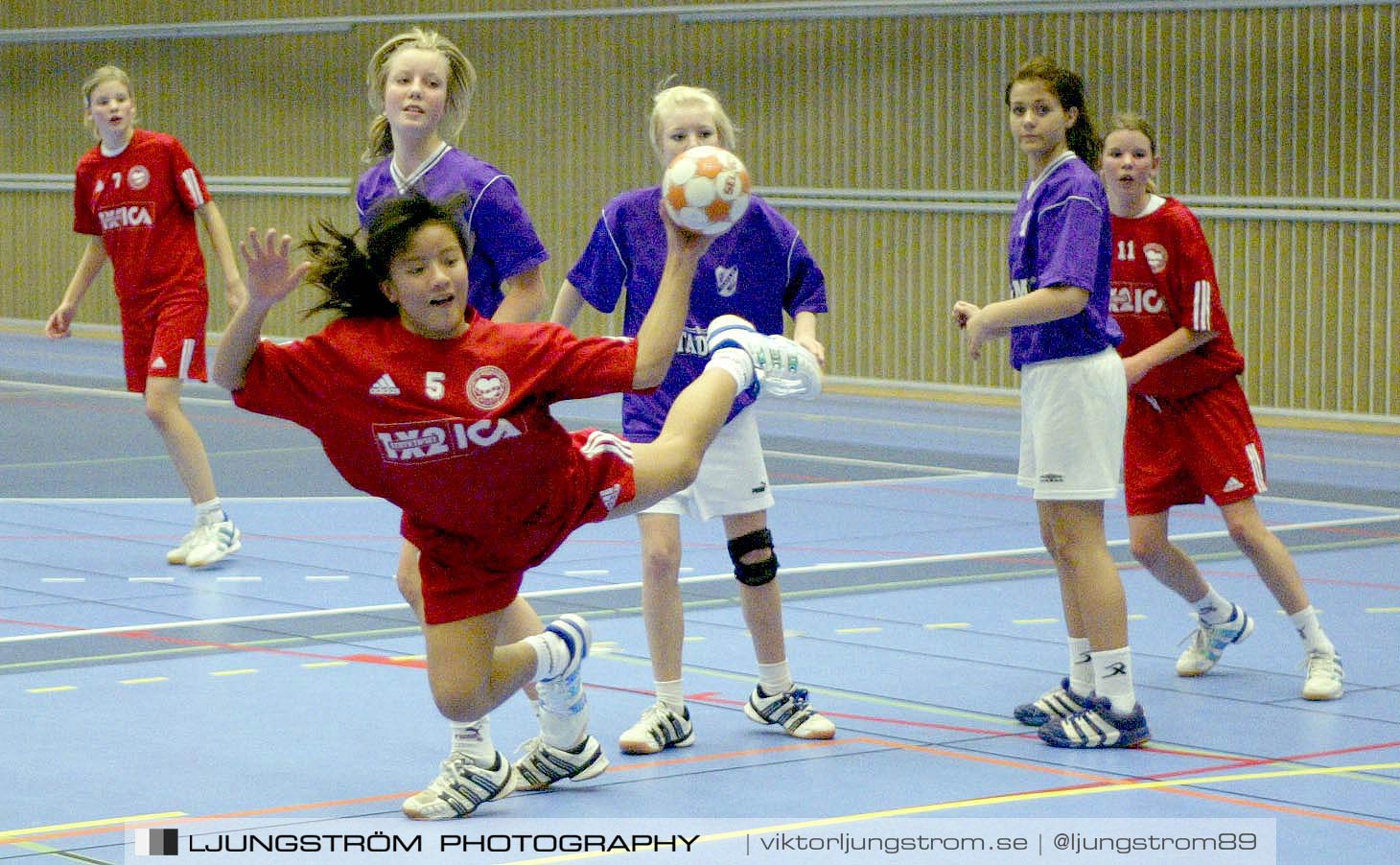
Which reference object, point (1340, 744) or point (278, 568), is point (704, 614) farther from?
point (1340, 744)

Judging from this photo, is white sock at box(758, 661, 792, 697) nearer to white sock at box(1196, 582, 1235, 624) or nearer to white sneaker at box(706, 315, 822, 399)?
white sneaker at box(706, 315, 822, 399)

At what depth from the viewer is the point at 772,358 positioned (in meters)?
5.27

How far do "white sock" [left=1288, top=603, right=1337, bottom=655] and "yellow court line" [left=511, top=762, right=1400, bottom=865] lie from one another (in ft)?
3.18

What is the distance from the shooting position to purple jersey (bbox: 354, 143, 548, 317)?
17.8ft

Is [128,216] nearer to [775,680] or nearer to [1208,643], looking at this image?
[775,680]

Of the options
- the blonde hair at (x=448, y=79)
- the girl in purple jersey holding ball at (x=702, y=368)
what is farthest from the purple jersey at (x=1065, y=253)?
the blonde hair at (x=448, y=79)

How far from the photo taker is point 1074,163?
5520 mm

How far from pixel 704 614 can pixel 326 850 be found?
3.19 metres

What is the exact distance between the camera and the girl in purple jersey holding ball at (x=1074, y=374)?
5.43 m

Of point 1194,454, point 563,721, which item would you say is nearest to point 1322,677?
point 1194,454

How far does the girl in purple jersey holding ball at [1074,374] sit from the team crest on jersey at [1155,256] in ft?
2.52

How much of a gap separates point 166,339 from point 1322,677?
5.15m

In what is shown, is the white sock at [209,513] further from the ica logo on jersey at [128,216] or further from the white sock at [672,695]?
the white sock at [672,695]

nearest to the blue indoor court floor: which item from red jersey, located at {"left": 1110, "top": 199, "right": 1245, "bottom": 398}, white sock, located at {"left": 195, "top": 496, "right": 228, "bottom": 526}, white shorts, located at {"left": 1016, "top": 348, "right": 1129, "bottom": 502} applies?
white sock, located at {"left": 195, "top": 496, "right": 228, "bottom": 526}
